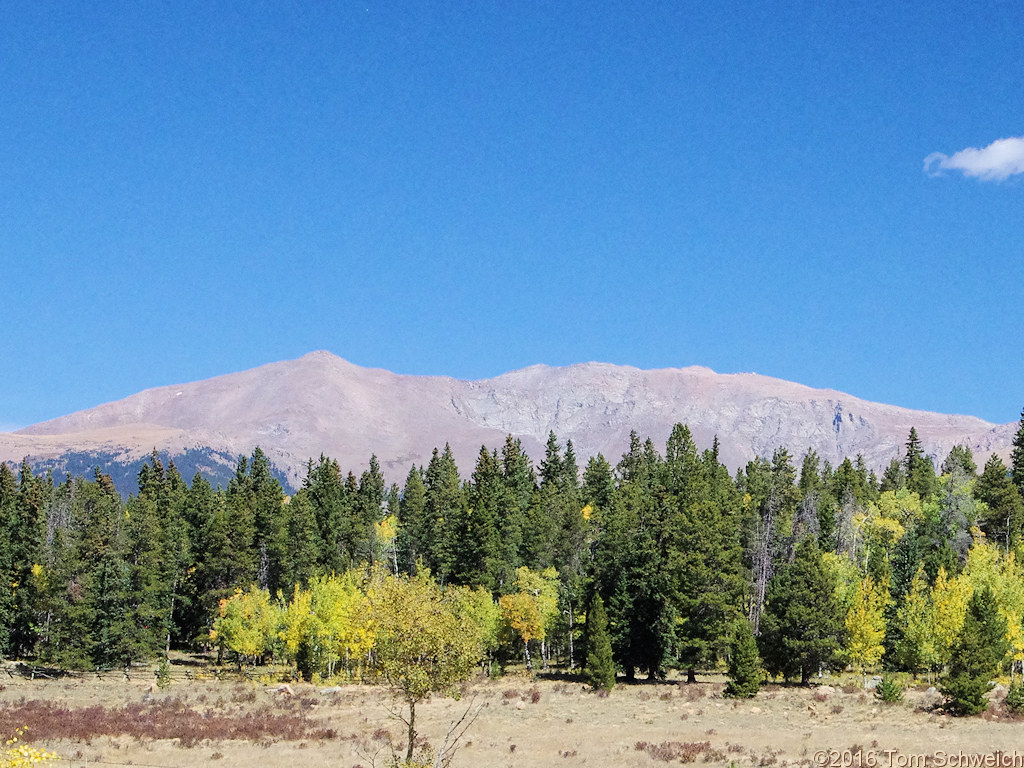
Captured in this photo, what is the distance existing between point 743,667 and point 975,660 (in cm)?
1461

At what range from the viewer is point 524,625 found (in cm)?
8744

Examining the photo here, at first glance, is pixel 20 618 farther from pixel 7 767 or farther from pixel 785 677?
pixel 7 767

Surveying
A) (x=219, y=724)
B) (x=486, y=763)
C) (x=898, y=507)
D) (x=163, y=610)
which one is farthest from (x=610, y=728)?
(x=898, y=507)

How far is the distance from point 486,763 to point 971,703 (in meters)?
26.9

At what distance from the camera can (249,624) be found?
9212cm

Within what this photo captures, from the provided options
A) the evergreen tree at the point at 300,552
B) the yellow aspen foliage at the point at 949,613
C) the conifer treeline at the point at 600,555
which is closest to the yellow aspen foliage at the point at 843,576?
the conifer treeline at the point at 600,555

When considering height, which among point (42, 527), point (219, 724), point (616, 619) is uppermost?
point (42, 527)

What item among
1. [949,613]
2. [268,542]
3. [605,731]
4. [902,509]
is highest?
[902,509]

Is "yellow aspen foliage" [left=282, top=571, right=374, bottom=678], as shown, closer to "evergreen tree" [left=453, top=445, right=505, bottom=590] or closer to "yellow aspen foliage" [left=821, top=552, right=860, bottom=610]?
"evergreen tree" [left=453, top=445, right=505, bottom=590]

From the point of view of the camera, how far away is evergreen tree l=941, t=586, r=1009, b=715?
5331 centimetres

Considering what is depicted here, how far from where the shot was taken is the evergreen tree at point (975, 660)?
175 ft

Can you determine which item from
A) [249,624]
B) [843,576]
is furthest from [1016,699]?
[249,624]

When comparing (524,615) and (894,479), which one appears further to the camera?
(894,479)

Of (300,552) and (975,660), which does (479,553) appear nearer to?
(300,552)
